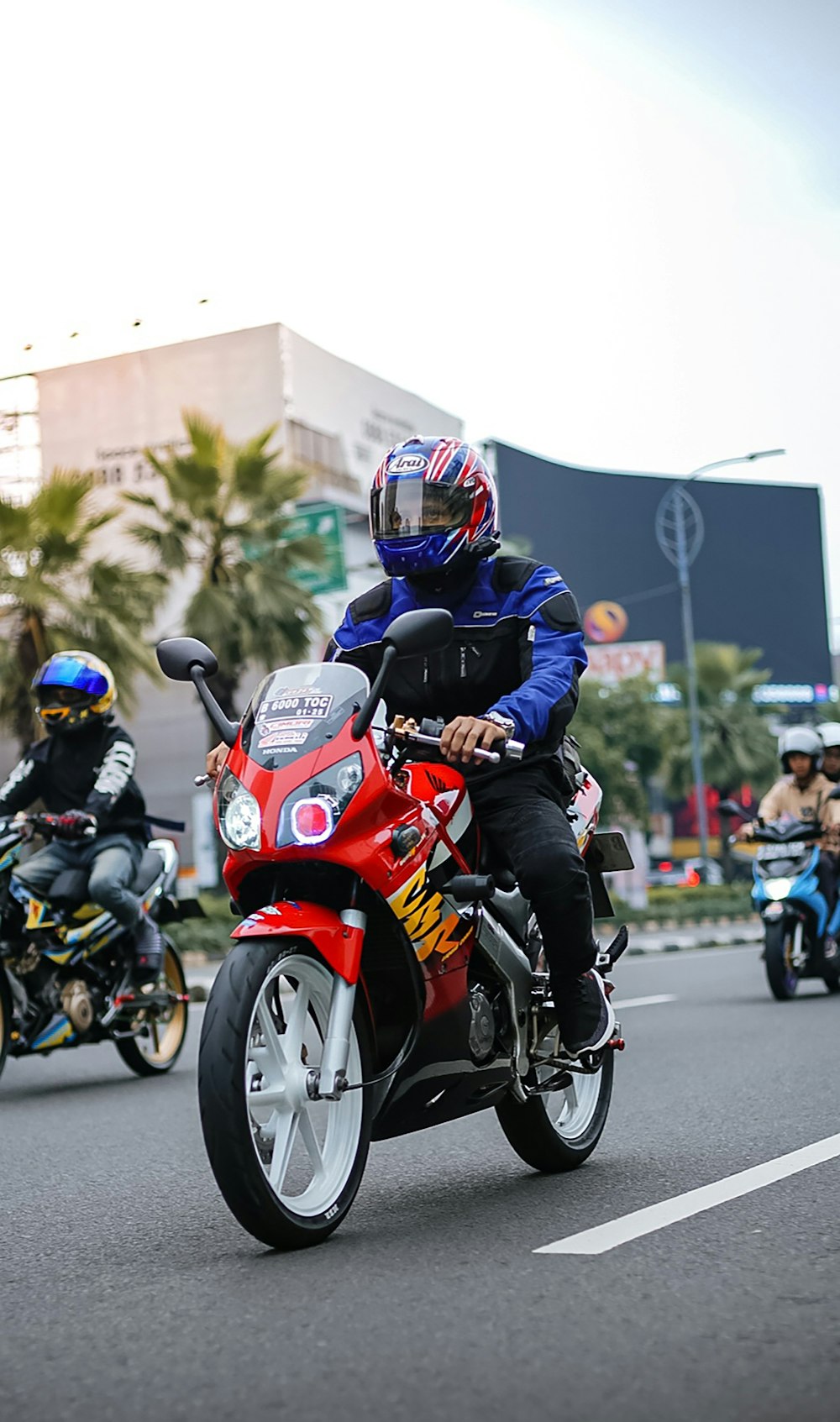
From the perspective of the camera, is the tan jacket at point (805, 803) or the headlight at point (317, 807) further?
the tan jacket at point (805, 803)

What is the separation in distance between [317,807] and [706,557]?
91.7 m

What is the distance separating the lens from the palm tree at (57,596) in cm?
2561

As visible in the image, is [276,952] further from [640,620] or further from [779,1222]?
[640,620]

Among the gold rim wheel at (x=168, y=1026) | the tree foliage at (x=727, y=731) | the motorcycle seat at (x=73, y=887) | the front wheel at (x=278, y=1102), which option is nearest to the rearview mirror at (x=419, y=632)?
the front wheel at (x=278, y=1102)

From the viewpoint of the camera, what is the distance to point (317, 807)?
172 inches

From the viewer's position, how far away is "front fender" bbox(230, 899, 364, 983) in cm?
430

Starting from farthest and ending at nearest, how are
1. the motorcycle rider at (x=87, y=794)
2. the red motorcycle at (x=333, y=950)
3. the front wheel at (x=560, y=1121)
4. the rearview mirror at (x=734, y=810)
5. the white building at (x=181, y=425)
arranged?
the white building at (x=181, y=425)
the rearview mirror at (x=734, y=810)
the motorcycle rider at (x=87, y=794)
the front wheel at (x=560, y=1121)
the red motorcycle at (x=333, y=950)

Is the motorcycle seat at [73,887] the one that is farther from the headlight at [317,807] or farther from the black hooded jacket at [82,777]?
the headlight at [317,807]

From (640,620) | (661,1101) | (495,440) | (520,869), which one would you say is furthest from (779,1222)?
(640,620)

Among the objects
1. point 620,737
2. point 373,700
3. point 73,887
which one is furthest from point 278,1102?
point 620,737

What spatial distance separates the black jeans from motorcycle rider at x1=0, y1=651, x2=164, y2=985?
4.26 m

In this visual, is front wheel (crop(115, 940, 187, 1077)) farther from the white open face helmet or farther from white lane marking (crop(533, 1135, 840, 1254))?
the white open face helmet

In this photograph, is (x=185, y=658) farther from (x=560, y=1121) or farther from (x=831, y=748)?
(x=831, y=748)

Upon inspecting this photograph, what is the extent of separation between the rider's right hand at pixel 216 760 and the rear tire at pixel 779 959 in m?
8.11
